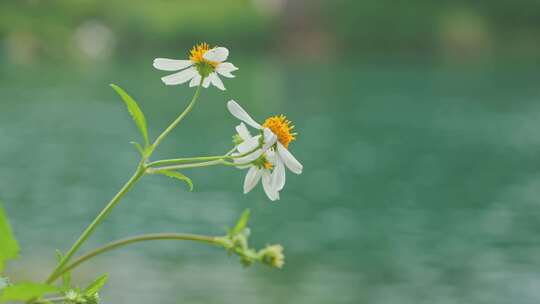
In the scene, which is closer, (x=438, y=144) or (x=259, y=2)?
(x=438, y=144)

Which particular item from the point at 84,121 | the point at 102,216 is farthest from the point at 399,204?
the point at 102,216

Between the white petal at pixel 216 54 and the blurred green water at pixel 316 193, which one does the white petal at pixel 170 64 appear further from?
the blurred green water at pixel 316 193

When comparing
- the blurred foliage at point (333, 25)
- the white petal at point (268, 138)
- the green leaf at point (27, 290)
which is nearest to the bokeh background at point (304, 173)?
the blurred foliage at point (333, 25)

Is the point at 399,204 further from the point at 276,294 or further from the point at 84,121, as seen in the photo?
the point at 84,121

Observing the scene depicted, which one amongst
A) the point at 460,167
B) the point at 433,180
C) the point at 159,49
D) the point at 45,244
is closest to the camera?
the point at 45,244

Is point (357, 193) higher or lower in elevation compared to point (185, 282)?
higher

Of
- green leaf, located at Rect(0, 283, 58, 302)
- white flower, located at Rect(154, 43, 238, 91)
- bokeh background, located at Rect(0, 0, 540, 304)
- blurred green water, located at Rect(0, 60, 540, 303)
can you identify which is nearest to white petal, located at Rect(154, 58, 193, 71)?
white flower, located at Rect(154, 43, 238, 91)

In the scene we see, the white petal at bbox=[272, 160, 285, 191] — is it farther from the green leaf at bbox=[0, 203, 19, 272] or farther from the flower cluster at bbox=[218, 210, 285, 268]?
the green leaf at bbox=[0, 203, 19, 272]
